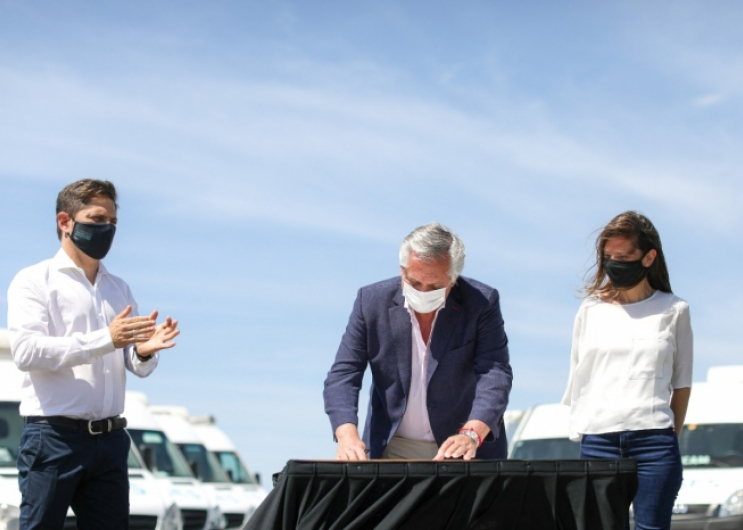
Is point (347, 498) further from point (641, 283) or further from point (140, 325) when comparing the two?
point (641, 283)

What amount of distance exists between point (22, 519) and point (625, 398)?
8.84ft

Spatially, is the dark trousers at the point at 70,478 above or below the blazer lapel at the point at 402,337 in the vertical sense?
below

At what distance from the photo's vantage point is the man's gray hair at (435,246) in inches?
185

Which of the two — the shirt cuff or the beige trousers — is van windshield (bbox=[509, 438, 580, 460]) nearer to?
the beige trousers

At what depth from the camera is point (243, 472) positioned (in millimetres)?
22875

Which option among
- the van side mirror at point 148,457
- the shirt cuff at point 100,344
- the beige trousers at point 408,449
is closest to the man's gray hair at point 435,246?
the beige trousers at point 408,449

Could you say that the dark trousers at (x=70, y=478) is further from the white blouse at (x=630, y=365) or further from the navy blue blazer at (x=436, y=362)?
the white blouse at (x=630, y=365)

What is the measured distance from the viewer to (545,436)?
13.2m

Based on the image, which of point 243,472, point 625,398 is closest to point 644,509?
point 625,398

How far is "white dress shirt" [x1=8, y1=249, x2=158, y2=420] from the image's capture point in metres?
5.13

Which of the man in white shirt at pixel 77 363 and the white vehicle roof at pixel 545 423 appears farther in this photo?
the white vehicle roof at pixel 545 423

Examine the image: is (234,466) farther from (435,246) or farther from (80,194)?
(435,246)

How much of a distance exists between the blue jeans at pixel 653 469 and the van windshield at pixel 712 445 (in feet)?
21.5

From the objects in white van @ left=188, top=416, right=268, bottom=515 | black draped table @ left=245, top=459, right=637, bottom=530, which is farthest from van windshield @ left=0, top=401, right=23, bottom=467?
white van @ left=188, top=416, right=268, bottom=515
